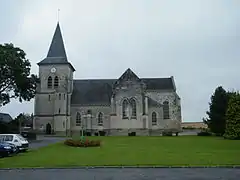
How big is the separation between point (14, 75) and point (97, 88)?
2654cm

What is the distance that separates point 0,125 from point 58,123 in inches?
751

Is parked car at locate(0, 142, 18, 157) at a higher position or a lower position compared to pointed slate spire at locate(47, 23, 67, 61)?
lower

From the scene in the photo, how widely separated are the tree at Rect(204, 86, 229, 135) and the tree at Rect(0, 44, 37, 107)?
30.1m

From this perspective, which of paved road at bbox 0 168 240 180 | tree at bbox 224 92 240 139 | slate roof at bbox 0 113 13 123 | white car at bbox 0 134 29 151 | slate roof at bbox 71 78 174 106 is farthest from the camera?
slate roof at bbox 0 113 13 123

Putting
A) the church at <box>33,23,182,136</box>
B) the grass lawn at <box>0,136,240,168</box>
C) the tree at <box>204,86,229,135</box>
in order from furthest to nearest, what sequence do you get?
the church at <box>33,23,182,136</box>
the tree at <box>204,86,229,135</box>
the grass lawn at <box>0,136,240,168</box>

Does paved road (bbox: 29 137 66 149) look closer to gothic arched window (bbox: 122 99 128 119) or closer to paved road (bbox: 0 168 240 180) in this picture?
paved road (bbox: 0 168 240 180)

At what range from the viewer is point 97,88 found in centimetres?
7088

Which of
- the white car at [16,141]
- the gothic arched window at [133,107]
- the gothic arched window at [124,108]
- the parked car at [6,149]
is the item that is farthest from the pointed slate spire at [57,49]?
the parked car at [6,149]

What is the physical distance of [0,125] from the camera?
4628cm

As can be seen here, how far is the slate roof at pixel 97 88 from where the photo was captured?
222ft

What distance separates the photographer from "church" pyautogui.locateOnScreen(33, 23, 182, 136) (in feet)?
207

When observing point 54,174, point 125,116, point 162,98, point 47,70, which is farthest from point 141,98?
point 54,174

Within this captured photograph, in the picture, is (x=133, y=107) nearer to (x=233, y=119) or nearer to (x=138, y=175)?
(x=233, y=119)

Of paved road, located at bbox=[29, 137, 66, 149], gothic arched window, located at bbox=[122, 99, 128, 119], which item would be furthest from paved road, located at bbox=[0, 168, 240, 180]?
gothic arched window, located at bbox=[122, 99, 128, 119]
